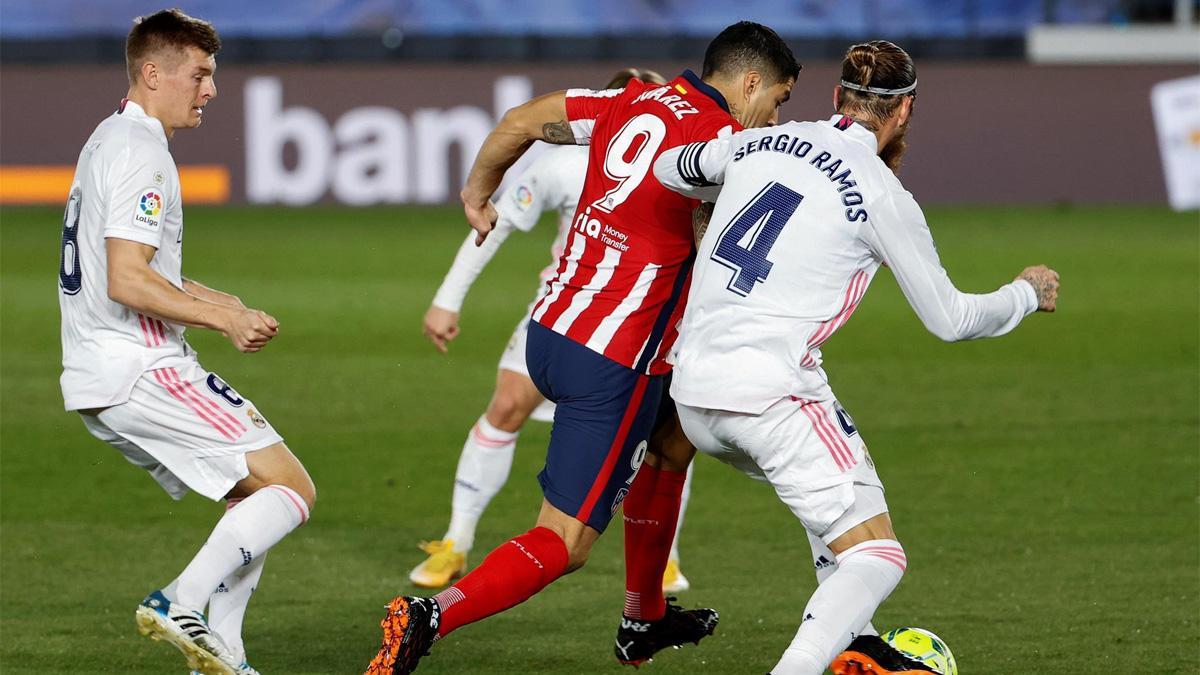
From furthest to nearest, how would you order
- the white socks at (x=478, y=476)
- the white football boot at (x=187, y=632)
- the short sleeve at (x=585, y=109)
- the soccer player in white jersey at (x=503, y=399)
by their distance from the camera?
1. the white socks at (x=478, y=476)
2. the soccer player in white jersey at (x=503, y=399)
3. the short sleeve at (x=585, y=109)
4. the white football boot at (x=187, y=632)

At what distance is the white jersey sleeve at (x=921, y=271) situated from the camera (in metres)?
4.41

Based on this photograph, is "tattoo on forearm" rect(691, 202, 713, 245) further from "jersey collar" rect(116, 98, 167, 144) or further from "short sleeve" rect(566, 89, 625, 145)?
"jersey collar" rect(116, 98, 167, 144)

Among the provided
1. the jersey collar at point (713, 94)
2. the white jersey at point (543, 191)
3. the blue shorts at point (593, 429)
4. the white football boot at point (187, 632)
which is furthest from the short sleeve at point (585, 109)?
the white football boot at point (187, 632)

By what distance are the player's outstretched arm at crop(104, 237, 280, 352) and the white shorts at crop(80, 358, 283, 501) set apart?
0.26 metres

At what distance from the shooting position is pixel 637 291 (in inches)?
200

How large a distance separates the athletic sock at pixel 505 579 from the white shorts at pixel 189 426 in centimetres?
73

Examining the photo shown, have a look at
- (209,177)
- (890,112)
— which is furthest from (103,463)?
(209,177)

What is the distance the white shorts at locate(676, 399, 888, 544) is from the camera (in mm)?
4516

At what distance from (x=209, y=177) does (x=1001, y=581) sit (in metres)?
18.5

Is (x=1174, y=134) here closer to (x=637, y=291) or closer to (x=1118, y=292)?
(x=1118, y=292)

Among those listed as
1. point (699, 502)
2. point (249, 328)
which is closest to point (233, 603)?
point (249, 328)

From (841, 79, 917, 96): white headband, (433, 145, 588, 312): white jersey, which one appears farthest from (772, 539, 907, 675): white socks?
(433, 145, 588, 312): white jersey

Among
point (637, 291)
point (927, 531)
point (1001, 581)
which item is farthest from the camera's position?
point (927, 531)

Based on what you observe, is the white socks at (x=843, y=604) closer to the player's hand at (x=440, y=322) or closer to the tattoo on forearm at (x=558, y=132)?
the tattoo on forearm at (x=558, y=132)
